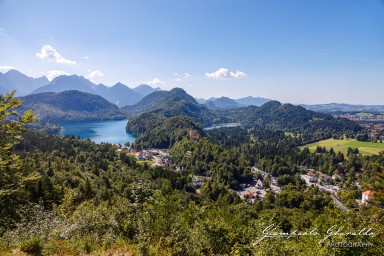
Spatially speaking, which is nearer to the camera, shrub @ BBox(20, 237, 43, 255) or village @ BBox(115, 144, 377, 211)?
shrub @ BBox(20, 237, 43, 255)

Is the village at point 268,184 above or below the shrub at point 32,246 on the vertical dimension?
below

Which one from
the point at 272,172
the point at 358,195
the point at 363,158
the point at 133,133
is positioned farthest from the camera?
the point at 133,133

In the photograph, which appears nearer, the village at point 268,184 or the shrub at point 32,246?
the shrub at point 32,246

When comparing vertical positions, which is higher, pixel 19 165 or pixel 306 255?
pixel 19 165

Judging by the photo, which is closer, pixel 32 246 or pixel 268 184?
pixel 32 246

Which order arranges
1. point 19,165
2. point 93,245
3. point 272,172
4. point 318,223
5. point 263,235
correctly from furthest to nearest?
point 272,172
point 19,165
point 318,223
point 93,245
point 263,235

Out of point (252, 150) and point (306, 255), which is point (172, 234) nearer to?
point (306, 255)

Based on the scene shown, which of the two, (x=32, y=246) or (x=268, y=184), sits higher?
(x=32, y=246)

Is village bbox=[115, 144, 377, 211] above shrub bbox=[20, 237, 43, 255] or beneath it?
beneath

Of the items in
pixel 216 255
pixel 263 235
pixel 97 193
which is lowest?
pixel 97 193

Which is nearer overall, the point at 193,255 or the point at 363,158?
the point at 193,255

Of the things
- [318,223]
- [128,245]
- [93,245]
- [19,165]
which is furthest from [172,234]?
[19,165]
